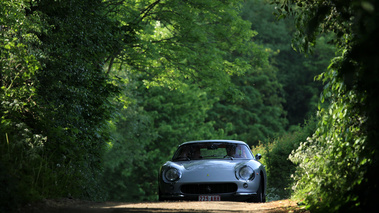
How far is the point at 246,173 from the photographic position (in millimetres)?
11703

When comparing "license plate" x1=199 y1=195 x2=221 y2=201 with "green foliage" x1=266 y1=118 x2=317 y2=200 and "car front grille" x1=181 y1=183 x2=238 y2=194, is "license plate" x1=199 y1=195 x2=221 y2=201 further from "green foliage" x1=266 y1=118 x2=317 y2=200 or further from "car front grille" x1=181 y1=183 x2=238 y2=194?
"green foliage" x1=266 y1=118 x2=317 y2=200

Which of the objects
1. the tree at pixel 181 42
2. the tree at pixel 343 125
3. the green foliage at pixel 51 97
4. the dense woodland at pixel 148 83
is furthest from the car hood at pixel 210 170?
the tree at pixel 181 42

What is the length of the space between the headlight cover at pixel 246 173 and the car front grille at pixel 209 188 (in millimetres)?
248

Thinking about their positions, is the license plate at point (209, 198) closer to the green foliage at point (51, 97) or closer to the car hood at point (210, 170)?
the car hood at point (210, 170)

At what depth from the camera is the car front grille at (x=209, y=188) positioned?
38.0ft

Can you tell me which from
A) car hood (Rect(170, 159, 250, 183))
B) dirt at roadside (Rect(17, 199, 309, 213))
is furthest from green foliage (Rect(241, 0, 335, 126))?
dirt at roadside (Rect(17, 199, 309, 213))

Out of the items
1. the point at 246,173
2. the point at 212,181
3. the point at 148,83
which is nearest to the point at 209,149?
the point at 246,173

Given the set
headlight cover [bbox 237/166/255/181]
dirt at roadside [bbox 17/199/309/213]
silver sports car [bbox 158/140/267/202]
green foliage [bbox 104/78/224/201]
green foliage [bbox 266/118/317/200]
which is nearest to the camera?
dirt at roadside [bbox 17/199/309/213]

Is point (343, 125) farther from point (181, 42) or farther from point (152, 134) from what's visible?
point (152, 134)

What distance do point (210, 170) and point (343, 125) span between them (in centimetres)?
434

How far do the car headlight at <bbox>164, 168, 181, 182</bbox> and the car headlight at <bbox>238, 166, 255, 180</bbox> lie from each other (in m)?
1.32

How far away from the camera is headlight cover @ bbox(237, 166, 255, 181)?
459 inches

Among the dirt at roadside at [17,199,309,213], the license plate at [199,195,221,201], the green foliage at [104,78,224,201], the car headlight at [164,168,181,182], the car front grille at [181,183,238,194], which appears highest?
the green foliage at [104,78,224,201]

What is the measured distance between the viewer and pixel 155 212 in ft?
26.8
